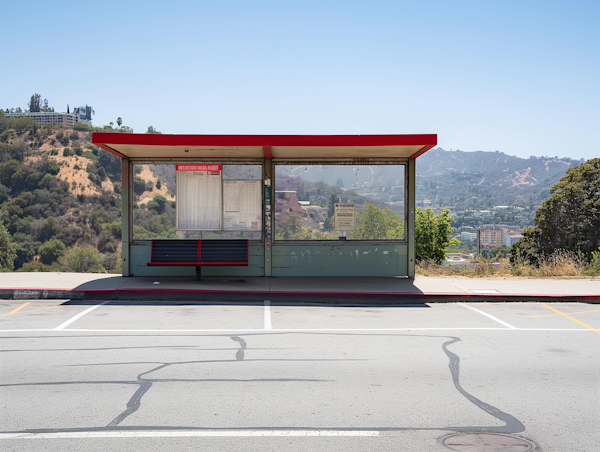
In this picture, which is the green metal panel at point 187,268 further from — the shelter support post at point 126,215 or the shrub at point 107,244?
the shrub at point 107,244

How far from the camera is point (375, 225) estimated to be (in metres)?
12.9

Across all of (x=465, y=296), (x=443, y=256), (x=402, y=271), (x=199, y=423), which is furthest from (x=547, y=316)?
(x=443, y=256)

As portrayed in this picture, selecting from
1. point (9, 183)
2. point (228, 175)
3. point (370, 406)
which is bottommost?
point (370, 406)

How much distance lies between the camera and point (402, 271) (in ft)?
42.2

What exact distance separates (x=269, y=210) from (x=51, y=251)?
62.5m

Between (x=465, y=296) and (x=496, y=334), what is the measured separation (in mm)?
3056

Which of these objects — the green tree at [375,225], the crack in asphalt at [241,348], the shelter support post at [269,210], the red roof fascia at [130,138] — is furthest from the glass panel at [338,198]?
the crack in asphalt at [241,348]

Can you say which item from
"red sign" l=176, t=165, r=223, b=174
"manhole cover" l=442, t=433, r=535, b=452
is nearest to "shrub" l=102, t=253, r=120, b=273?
"red sign" l=176, t=165, r=223, b=174

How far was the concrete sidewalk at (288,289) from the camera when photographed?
1048 centimetres

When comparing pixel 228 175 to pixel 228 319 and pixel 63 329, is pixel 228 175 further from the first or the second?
pixel 63 329

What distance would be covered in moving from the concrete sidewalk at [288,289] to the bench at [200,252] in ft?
1.56

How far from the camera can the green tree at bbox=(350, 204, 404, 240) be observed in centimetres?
1284

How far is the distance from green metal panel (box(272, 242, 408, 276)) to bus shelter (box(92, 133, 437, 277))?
25mm

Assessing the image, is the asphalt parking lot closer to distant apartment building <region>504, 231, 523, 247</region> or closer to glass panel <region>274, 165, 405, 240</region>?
glass panel <region>274, 165, 405, 240</region>
